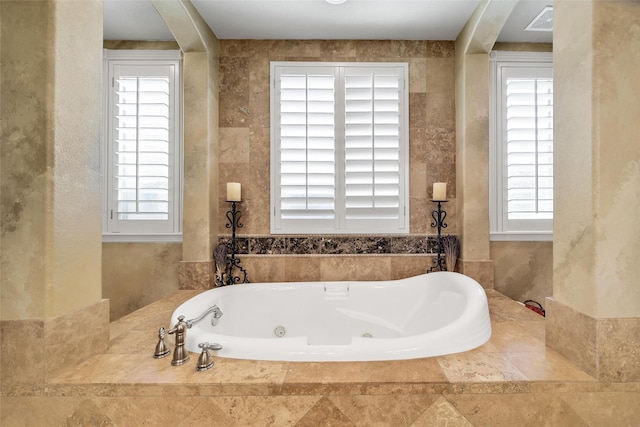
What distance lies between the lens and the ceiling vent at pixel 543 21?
77.0 inches

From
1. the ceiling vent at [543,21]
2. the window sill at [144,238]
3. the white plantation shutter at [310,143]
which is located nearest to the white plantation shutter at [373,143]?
the white plantation shutter at [310,143]

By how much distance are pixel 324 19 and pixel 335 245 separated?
164 centimetres

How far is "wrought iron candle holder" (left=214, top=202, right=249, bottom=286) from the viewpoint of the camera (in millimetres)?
2135

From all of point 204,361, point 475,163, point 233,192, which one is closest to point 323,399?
point 204,361

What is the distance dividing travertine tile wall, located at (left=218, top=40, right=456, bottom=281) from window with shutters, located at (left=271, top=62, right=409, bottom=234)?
0.07 m

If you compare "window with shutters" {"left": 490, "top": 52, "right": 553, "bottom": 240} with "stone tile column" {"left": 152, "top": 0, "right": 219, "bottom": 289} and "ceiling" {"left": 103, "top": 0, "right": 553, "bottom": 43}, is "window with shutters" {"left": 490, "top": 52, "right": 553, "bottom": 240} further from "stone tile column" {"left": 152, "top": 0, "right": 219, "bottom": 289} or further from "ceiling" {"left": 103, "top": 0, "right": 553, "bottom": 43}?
"stone tile column" {"left": 152, "top": 0, "right": 219, "bottom": 289}

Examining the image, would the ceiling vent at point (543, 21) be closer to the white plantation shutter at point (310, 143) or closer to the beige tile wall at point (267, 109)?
the beige tile wall at point (267, 109)

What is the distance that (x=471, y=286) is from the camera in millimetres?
1524

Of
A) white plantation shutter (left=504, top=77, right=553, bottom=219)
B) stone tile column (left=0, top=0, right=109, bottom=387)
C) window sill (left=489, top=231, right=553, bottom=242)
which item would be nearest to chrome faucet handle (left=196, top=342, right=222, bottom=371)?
stone tile column (left=0, top=0, right=109, bottom=387)

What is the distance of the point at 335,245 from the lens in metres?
2.24

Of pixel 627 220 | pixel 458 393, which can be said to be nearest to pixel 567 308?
pixel 627 220

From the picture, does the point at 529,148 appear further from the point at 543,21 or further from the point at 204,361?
the point at 204,361

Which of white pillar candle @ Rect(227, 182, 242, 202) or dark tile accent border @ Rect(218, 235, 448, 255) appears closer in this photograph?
white pillar candle @ Rect(227, 182, 242, 202)

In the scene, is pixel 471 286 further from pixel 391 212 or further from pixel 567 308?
pixel 391 212
